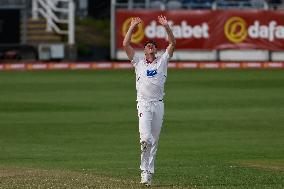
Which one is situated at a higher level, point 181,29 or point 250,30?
point 250,30

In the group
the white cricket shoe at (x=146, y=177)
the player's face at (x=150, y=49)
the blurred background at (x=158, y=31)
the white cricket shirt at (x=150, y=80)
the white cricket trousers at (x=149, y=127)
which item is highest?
the player's face at (x=150, y=49)

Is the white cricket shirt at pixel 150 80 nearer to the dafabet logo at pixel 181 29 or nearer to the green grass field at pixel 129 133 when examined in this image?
the green grass field at pixel 129 133

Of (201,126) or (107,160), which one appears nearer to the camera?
(107,160)

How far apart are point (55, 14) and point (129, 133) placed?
111 feet

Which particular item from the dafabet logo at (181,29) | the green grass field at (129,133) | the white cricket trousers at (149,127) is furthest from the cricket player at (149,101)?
the dafabet logo at (181,29)

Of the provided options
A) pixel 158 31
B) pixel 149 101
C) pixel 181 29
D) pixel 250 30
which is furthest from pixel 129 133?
pixel 181 29

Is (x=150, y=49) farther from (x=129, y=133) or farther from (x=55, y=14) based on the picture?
(x=55, y=14)

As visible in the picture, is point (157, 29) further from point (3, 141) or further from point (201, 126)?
point (3, 141)

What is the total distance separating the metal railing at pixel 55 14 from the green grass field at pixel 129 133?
1121 cm

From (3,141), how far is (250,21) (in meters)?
30.6

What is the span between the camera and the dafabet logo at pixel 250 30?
2146 inches

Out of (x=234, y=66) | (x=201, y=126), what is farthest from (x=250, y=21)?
(x=201, y=126)

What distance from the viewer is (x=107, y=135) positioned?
26750 mm

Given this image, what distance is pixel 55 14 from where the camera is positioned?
60531 millimetres
